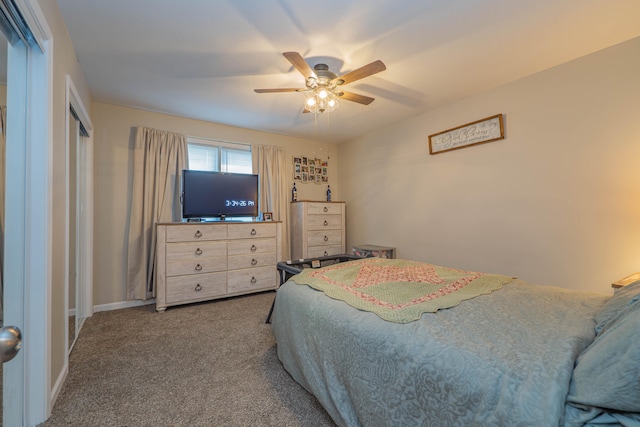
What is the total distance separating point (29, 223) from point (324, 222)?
3277 mm

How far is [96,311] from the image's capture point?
2.99 meters

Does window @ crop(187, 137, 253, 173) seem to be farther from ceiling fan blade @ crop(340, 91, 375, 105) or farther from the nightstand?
the nightstand

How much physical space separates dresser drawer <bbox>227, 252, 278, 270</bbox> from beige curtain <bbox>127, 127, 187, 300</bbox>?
0.94m

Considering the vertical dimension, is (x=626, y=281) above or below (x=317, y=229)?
below

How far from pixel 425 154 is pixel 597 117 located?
5.18 feet

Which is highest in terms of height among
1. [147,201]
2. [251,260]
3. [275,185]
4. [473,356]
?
[275,185]

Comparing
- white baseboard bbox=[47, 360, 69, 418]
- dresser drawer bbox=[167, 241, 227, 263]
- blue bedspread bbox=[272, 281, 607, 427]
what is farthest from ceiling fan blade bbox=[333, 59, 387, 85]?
white baseboard bbox=[47, 360, 69, 418]

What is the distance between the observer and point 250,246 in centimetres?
352

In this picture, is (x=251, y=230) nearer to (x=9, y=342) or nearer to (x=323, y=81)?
(x=323, y=81)

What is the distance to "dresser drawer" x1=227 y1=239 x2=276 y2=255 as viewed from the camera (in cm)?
339

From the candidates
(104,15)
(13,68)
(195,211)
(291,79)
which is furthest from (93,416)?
(291,79)

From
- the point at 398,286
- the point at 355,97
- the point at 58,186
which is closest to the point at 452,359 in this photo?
the point at 398,286

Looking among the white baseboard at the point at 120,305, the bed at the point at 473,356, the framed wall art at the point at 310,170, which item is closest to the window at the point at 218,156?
the framed wall art at the point at 310,170

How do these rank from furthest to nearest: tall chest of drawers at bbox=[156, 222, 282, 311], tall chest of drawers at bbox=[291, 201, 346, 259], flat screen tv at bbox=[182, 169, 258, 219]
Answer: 1. tall chest of drawers at bbox=[291, 201, 346, 259]
2. flat screen tv at bbox=[182, 169, 258, 219]
3. tall chest of drawers at bbox=[156, 222, 282, 311]
